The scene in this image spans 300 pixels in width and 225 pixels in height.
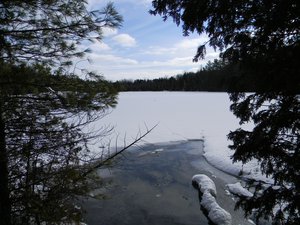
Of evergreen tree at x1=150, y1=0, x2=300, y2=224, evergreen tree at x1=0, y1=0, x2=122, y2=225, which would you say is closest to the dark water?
evergreen tree at x1=0, y1=0, x2=122, y2=225

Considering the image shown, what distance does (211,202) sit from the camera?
6711mm

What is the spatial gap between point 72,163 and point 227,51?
8.73 ft

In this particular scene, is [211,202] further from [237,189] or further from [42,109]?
[42,109]

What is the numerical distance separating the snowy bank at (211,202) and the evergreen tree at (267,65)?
9.53 feet

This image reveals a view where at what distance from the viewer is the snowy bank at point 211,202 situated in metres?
5.91

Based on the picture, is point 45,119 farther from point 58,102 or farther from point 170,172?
point 170,172

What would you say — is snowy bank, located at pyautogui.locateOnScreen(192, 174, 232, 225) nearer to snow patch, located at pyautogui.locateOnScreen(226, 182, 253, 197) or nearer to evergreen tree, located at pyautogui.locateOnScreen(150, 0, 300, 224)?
snow patch, located at pyautogui.locateOnScreen(226, 182, 253, 197)

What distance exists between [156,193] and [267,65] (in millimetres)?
5765

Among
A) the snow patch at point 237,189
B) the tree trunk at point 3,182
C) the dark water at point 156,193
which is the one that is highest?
the tree trunk at point 3,182

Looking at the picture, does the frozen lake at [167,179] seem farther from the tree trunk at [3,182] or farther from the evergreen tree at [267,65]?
the tree trunk at [3,182]

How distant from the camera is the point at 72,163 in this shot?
3.31m

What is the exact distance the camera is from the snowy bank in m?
5.91

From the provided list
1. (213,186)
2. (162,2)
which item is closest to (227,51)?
(162,2)

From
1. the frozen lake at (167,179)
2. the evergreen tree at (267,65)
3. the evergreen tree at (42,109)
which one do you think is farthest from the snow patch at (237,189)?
the evergreen tree at (42,109)
